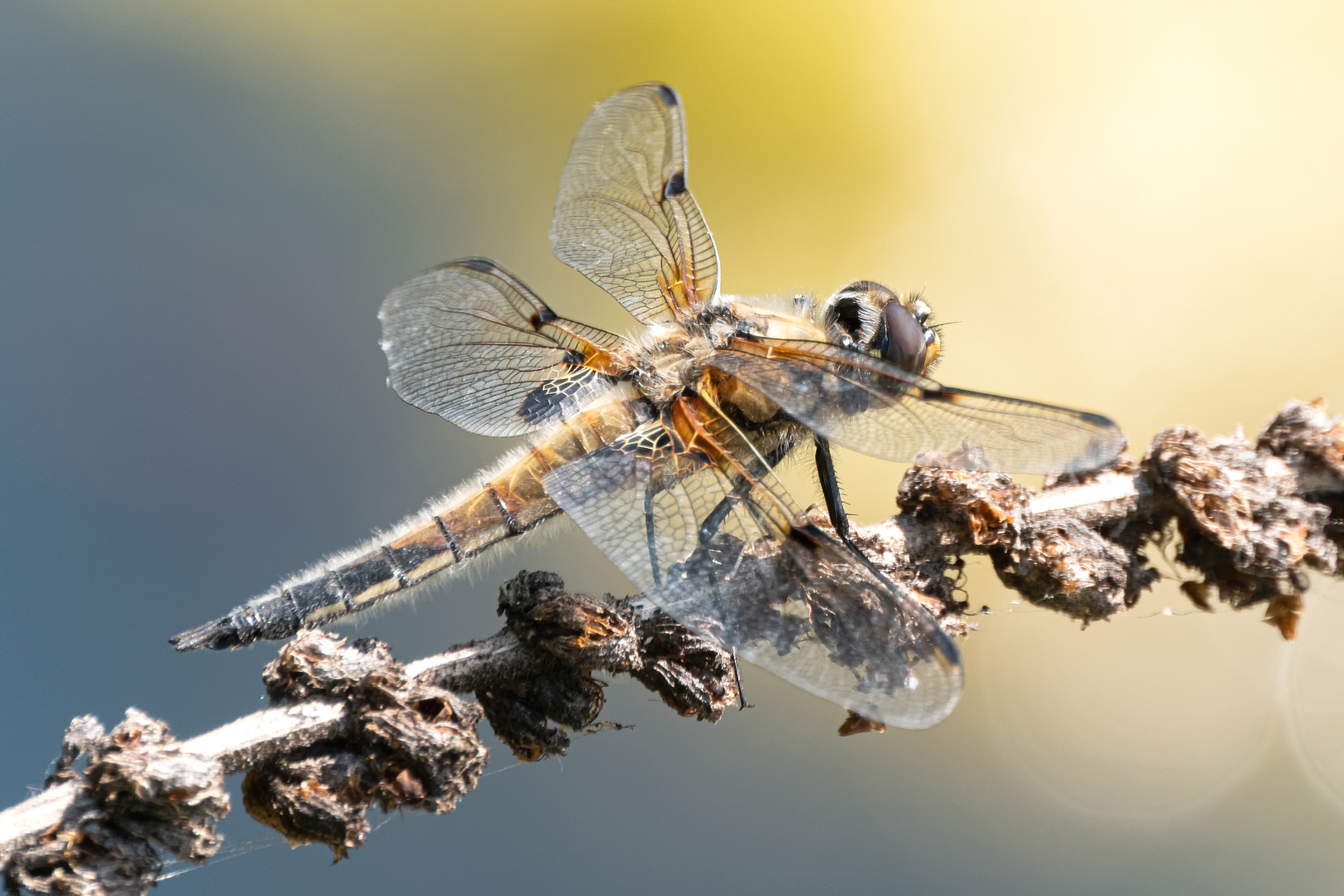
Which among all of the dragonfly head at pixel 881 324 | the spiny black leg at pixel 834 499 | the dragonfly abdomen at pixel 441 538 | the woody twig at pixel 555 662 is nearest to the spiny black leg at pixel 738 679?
the woody twig at pixel 555 662

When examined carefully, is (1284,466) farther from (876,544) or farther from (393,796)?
(393,796)

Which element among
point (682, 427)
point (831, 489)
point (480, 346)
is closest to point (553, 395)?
point (480, 346)

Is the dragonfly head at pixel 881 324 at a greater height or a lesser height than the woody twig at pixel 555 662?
greater

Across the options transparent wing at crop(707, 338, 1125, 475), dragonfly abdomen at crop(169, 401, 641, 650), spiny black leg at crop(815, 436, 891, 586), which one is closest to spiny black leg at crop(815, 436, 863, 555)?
spiny black leg at crop(815, 436, 891, 586)

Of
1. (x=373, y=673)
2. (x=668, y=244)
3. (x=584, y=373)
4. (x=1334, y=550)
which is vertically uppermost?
(x=668, y=244)

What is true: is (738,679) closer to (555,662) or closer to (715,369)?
(555,662)

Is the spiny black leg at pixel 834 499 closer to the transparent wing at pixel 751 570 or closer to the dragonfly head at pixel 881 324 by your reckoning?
the transparent wing at pixel 751 570

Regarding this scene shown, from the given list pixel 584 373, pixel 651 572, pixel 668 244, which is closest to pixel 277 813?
pixel 651 572
